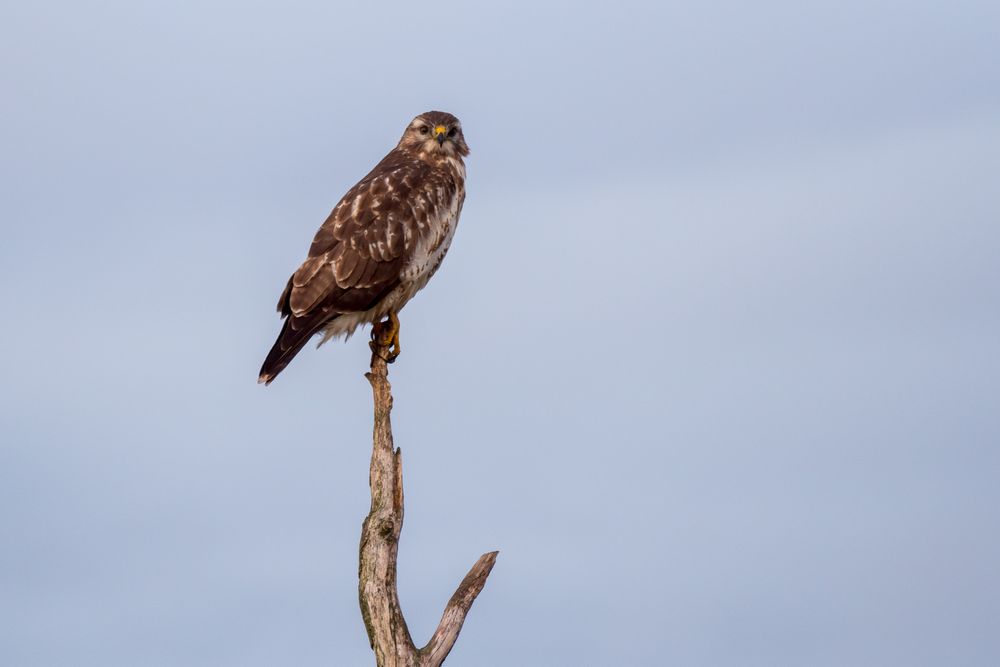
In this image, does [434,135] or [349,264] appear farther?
[434,135]

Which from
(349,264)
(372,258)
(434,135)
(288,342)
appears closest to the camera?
(288,342)

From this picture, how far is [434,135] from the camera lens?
16.2 metres

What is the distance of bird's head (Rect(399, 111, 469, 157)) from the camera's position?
16172 millimetres


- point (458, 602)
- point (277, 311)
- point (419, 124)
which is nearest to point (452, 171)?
point (419, 124)

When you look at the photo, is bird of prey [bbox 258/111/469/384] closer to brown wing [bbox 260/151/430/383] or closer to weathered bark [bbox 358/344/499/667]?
brown wing [bbox 260/151/430/383]

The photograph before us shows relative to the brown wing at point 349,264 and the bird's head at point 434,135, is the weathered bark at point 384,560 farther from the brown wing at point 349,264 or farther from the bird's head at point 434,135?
the bird's head at point 434,135

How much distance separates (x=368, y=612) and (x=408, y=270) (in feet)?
11.6

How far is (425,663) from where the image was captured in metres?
14.2

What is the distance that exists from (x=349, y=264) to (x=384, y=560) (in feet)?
9.91

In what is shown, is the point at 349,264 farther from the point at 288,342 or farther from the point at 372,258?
the point at 288,342

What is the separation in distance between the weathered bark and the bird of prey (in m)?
0.86

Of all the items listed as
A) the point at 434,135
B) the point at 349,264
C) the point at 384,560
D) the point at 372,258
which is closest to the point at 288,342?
the point at 349,264

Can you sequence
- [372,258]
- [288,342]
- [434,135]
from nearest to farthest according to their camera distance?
[288,342] < [372,258] < [434,135]

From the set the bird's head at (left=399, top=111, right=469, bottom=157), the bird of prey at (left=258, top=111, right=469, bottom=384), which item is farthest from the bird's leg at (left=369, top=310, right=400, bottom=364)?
the bird's head at (left=399, top=111, right=469, bottom=157)
